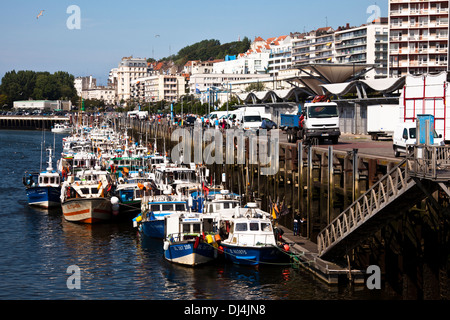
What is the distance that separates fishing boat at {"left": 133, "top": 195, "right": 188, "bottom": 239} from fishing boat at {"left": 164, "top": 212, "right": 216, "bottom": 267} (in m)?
4.52

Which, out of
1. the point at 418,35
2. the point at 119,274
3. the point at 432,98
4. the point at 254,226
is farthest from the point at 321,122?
the point at 418,35

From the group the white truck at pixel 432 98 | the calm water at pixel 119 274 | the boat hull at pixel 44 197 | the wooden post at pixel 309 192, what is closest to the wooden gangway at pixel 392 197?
the calm water at pixel 119 274

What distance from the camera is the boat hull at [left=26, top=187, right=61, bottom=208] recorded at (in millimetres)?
58000

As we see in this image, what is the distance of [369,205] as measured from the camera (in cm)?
2861

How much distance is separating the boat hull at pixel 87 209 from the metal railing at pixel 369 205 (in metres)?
21.5

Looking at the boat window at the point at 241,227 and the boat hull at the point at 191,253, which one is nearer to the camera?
the boat window at the point at 241,227

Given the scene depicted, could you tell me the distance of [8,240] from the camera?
44.7 m

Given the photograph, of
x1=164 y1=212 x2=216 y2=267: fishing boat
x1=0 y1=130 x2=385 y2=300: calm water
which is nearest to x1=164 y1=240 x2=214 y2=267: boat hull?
x1=164 y1=212 x2=216 y2=267: fishing boat

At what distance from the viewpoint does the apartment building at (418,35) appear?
12681 cm

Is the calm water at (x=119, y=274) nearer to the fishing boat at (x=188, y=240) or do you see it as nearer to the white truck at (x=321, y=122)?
the fishing boat at (x=188, y=240)

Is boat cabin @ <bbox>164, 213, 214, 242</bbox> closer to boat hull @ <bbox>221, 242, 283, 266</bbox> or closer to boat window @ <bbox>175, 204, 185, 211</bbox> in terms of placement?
boat hull @ <bbox>221, 242, 283, 266</bbox>

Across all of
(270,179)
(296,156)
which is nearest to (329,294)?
(296,156)

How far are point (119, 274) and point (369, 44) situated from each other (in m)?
146

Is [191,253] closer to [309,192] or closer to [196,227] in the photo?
[196,227]
